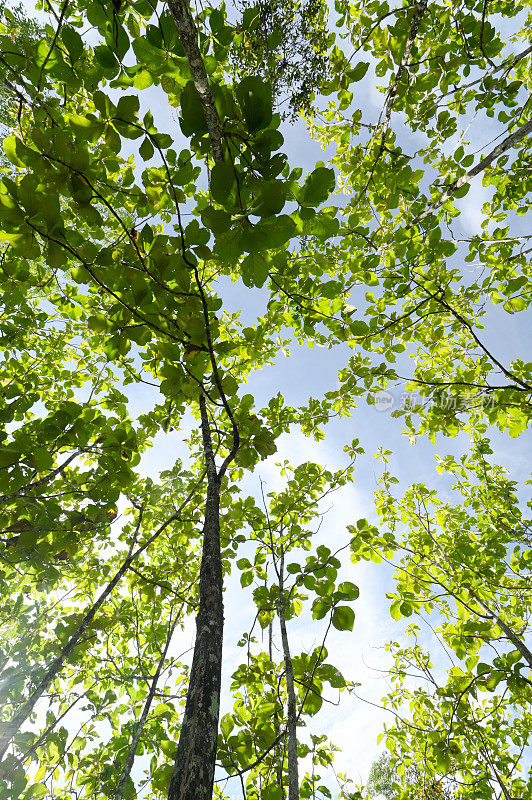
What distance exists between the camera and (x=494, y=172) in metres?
2.82

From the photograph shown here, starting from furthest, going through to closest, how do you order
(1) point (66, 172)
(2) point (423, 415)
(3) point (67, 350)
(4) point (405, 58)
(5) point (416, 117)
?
1. (3) point (67, 350)
2. (2) point (423, 415)
3. (5) point (416, 117)
4. (4) point (405, 58)
5. (1) point (66, 172)

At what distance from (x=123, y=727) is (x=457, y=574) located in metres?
4.51

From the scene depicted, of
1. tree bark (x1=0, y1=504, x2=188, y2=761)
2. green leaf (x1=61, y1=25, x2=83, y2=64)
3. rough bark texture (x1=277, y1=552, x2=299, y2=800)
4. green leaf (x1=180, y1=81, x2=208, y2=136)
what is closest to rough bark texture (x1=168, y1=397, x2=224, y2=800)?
tree bark (x1=0, y1=504, x2=188, y2=761)

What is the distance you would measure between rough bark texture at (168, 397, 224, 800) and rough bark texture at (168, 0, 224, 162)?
1.63m

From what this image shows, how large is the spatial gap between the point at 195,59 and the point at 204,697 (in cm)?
207

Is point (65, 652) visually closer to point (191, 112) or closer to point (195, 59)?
point (191, 112)

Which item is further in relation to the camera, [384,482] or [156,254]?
[384,482]

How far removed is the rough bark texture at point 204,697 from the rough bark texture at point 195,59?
5.34 ft

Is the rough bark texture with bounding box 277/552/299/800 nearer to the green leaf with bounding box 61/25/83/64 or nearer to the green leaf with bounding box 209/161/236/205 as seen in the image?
the green leaf with bounding box 209/161/236/205

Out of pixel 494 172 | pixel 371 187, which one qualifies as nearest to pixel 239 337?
pixel 371 187

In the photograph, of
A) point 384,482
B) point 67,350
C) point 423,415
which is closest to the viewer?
point 423,415

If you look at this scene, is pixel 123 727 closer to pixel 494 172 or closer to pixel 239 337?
pixel 239 337

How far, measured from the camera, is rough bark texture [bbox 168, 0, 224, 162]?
3.49 feet

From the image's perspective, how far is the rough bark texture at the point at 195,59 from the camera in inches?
41.9
